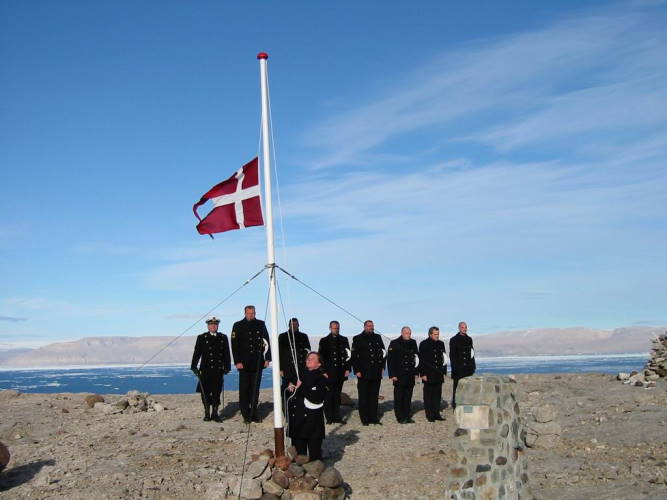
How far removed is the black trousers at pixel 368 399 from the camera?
14.8 m

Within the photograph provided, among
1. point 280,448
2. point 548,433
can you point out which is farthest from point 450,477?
point 548,433

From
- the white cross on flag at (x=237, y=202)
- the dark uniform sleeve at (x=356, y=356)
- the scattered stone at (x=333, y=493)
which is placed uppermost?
the white cross on flag at (x=237, y=202)

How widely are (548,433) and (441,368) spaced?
130 inches

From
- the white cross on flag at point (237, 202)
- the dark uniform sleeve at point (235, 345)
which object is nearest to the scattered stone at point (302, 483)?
the white cross on flag at point (237, 202)

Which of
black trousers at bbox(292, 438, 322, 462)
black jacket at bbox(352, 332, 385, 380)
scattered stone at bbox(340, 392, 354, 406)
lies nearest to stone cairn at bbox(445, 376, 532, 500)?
black trousers at bbox(292, 438, 322, 462)

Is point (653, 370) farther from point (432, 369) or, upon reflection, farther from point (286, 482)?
point (286, 482)

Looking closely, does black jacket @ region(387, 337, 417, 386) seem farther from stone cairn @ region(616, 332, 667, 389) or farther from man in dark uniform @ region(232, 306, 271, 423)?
stone cairn @ region(616, 332, 667, 389)

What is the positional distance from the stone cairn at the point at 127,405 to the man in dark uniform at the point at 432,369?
6.12m

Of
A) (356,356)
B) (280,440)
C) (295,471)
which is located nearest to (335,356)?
(356,356)

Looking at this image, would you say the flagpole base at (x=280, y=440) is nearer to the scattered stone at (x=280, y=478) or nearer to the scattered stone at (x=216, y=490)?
the scattered stone at (x=280, y=478)

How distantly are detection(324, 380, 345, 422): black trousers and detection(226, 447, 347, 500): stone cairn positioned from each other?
16.7 ft

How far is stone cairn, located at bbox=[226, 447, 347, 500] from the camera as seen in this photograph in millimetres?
9000

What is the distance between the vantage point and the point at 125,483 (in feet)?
32.8

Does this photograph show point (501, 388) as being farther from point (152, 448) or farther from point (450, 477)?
point (152, 448)
